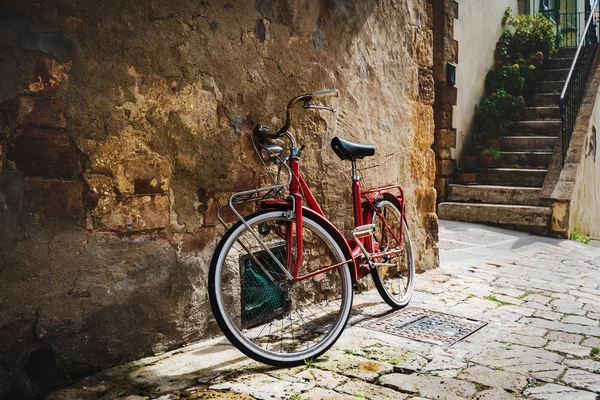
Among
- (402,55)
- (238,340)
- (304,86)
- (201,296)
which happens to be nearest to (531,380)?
(238,340)

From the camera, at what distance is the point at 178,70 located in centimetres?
298

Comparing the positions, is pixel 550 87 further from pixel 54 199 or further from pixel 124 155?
pixel 54 199

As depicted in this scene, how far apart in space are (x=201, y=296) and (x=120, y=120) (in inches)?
39.2

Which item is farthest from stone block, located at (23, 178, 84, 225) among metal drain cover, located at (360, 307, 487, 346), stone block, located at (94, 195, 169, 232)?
metal drain cover, located at (360, 307, 487, 346)

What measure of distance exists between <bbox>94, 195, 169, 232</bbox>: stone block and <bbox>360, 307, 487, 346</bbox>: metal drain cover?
1.42m

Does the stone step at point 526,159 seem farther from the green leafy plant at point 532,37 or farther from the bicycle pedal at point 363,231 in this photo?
the bicycle pedal at point 363,231

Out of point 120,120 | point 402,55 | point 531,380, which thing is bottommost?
point 531,380

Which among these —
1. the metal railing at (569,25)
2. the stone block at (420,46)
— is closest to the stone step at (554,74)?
the metal railing at (569,25)

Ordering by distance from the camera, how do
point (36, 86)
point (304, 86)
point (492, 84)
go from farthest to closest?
point (492, 84) < point (304, 86) < point (36, 86)

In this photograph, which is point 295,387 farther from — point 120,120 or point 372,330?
point 120,120

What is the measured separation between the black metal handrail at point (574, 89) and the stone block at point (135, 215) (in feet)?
22.2

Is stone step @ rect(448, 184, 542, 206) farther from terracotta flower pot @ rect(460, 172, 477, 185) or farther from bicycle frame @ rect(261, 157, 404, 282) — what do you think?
bicycle frame @ rect(261, 157, 404, 282)

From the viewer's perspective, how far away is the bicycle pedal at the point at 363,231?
3.59 metres

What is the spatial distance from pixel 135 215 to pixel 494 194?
21.9 feet
